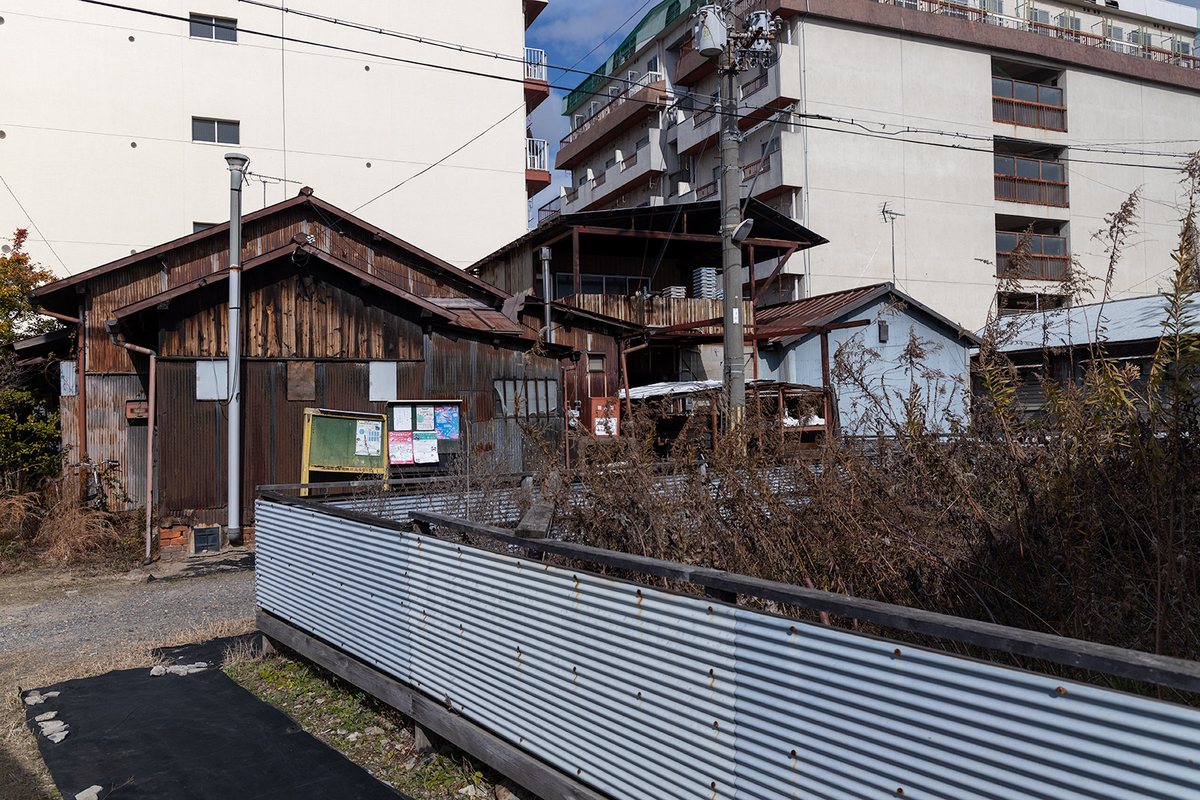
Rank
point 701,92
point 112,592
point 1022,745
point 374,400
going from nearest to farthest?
point 1022,745, point 112,592, point 374,400, point 701,92

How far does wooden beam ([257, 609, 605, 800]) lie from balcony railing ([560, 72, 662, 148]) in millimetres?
30900

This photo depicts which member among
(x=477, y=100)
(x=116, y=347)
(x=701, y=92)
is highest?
(x=701, y=92)

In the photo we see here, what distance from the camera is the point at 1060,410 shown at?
12.0 ft

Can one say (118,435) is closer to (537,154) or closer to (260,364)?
(260,364)

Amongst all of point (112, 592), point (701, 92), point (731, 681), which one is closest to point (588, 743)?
point (731, 681)

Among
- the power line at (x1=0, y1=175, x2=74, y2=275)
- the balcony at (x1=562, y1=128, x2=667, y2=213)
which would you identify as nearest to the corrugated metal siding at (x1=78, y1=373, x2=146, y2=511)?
the power line at (x1=0, y1=175, x2=74, y2=275)

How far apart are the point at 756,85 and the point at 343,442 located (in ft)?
69.4

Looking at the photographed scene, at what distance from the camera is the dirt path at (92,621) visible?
5.09 metres

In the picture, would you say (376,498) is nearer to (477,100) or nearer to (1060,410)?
(1060,410)

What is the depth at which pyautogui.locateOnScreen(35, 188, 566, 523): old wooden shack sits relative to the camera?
11.9 m

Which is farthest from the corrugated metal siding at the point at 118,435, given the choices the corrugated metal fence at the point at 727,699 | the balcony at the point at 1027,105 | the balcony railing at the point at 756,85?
the balcony at the point at 1027,105

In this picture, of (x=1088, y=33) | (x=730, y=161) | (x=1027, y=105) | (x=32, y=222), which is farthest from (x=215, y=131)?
(x=1088, y=33)

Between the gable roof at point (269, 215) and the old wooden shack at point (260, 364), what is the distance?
0.18 feet

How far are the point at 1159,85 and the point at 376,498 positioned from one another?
38635 mm
